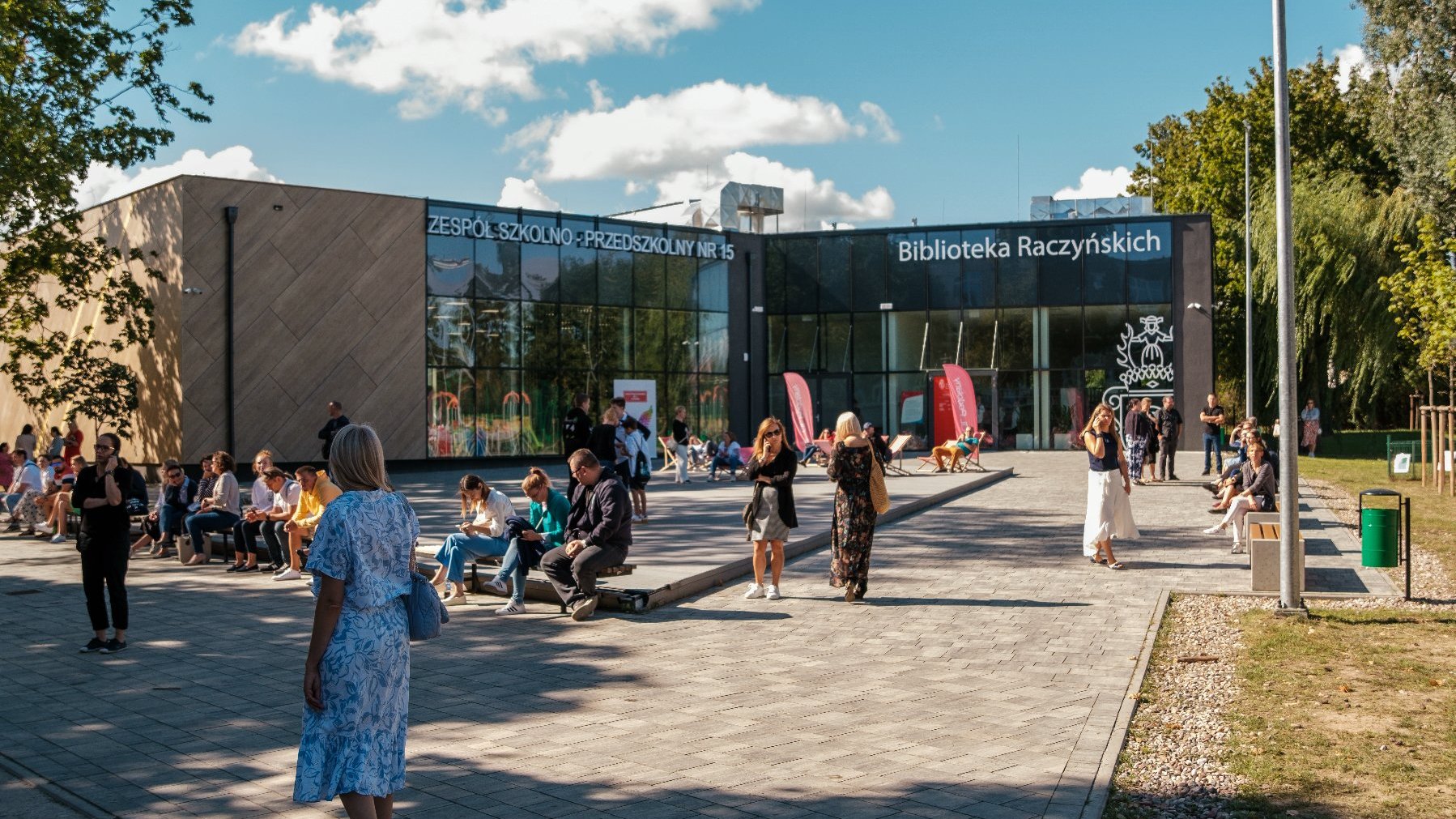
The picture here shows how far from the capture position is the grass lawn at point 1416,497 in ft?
47.9

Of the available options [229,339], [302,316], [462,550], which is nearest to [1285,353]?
[462,550]

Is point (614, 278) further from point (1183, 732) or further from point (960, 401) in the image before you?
point (1183, 732)

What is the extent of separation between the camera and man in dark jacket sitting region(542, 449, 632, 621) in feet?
35.3

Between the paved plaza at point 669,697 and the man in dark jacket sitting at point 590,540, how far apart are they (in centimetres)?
32

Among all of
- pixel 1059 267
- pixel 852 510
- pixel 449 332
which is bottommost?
pixel 852 510

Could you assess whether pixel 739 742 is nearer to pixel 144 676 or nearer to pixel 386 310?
pixel 144 676

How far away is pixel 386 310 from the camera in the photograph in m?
30.8

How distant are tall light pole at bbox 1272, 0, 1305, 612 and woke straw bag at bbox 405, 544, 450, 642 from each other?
7946 mm

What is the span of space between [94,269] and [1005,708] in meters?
24.6

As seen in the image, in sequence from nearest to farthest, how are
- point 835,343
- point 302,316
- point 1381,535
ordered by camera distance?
point 1381,535, point 302,316, point 835,343

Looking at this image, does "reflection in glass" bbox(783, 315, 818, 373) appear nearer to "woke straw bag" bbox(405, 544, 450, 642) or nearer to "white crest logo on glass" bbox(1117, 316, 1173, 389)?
"white crest logo on glass" bbox(1117, 316, 1173, 389)

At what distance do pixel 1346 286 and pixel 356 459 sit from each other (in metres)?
39.4

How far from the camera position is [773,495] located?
11.4 meters

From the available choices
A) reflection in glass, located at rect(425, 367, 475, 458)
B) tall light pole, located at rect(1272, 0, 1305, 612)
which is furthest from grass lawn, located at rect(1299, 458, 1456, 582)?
reflection in glass, located at rect(425, 367, 475, 458)
